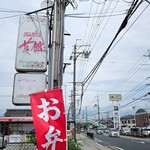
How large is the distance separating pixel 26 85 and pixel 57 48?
1.11m

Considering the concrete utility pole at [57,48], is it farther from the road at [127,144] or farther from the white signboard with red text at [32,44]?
the road at [127,144]

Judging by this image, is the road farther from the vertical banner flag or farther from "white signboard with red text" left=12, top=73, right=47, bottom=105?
the vertical banner flag

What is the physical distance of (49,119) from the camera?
12.0 feet

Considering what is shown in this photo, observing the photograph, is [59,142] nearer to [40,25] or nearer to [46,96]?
[46,96]

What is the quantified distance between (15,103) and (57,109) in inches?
55.9

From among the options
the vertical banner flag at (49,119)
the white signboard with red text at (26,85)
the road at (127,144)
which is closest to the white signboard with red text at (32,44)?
the white signboard with red text at (26,85)

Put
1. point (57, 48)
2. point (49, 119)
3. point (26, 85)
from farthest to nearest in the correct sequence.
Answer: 1. point (57, 48)
2. point (26, 85)
3. point (49, 119)

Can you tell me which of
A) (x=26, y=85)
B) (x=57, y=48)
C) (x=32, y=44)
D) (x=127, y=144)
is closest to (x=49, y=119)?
(x=26, y=85)

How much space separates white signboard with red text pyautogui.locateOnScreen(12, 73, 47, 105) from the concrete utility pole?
0.20 m

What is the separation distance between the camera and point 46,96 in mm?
3777

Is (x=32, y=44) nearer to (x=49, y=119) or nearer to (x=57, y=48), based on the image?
(x=57, y=48)

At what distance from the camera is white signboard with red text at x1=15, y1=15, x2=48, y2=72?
5.12m

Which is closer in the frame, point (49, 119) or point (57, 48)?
point (49, 119)

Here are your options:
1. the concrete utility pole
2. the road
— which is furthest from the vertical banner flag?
the road
